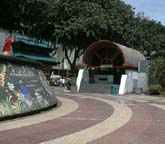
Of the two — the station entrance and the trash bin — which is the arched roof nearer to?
the station entrance

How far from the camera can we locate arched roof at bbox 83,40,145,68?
4588 centimetres

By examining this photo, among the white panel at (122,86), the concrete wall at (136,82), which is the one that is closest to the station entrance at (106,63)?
the concrete wall at (136,82)

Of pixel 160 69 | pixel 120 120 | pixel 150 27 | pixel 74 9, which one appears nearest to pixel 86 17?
pixel 74 9

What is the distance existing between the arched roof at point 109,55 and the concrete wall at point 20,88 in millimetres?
23909

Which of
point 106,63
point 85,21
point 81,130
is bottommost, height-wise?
point 81,130

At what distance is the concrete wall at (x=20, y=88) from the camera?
17.1 metres

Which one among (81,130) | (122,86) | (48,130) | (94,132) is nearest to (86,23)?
(122,86)

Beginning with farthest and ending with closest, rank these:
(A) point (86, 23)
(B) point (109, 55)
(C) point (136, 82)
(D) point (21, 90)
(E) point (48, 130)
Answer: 1. (A) point (86, 23)
2. (B) point (109, 55)
3. (C) point (136, 82)
4. (D) point (21, 90)
5. (E) point (48, 130)

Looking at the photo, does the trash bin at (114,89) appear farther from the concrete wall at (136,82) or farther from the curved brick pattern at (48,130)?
the curved brick pattern at (48,130)

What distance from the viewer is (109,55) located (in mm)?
47750

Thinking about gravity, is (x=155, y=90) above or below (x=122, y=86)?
below

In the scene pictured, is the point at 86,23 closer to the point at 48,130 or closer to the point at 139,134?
the point at 48,130

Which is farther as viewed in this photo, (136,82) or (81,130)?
(136,82)

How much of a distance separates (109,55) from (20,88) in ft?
96.5
